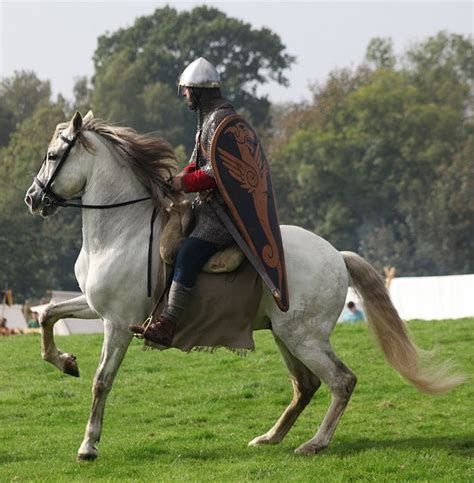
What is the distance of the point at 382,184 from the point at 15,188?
85.0 feet

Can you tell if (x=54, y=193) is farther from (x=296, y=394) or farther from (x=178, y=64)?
(x=178, y=64)

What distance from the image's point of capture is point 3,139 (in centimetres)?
11350

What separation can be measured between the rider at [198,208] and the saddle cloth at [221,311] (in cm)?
16

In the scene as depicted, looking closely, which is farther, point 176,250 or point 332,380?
point 332,380

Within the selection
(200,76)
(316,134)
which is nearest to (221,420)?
(200,76)

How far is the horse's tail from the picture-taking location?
1279cm

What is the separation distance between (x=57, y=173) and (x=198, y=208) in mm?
1334

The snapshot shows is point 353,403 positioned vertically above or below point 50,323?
below

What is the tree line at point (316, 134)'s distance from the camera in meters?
84.9

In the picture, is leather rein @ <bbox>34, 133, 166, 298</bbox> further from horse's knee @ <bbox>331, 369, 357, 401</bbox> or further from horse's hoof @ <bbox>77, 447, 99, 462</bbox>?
horse's knee @ <bbox>331, 369, 357, 401</bbox>

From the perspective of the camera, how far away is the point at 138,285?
40.2ft

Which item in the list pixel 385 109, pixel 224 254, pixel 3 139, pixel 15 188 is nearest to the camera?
pixel 224 254

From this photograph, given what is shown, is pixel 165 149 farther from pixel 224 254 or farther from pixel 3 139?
pixel 3 139

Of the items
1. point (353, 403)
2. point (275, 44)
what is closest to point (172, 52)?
point (275, 44)
